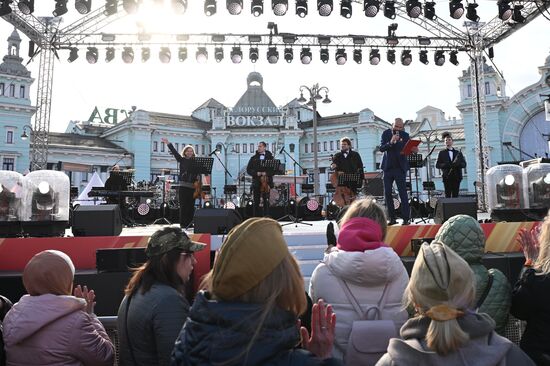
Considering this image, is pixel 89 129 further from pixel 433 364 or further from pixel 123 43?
pixel 433 364

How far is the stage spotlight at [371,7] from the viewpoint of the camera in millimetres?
14387

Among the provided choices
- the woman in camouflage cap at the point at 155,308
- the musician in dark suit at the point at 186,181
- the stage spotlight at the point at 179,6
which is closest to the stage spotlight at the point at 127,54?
the stage spotlight at the point at 179,6

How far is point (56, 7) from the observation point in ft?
43.6

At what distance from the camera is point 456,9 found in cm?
1408

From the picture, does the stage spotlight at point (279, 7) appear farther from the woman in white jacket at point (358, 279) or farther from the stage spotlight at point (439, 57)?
the woman in white jacket at point (358, 279)

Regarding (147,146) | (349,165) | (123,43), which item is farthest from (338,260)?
(147,146)

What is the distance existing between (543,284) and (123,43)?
18166mm

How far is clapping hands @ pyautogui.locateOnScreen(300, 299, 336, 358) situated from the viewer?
184cm

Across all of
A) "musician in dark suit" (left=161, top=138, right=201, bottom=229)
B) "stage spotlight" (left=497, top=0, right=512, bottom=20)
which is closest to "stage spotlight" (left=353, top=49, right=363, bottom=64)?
"stage spotlight" (left=497, top=0, right=512, bottom=20)

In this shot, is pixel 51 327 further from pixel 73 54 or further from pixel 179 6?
pixel 73 54

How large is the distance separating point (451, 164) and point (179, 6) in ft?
32.4

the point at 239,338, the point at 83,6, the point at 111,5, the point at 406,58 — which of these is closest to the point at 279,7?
the point at 111,5

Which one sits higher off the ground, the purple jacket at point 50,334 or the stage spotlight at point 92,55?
the stage spotlight at point 92,55

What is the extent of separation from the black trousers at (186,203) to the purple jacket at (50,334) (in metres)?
7.53
